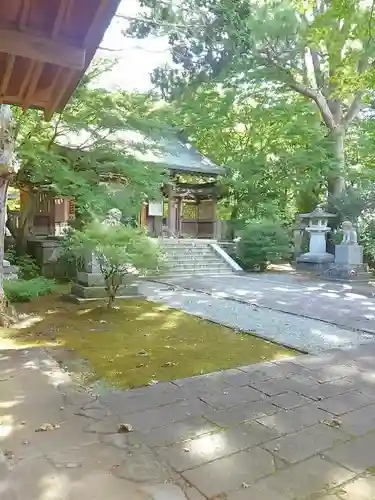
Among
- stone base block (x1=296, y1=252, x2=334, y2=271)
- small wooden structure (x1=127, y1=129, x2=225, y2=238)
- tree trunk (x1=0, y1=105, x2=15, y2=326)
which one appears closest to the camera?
tree trunk (x1=0, y1=105, x2=15, y2=326)

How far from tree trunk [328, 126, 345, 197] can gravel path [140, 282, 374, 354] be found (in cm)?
1038

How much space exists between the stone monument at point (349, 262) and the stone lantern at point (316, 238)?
74.1 inches

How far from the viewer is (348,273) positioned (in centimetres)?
1285

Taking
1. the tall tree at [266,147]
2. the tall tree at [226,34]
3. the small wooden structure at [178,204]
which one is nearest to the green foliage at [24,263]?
the small wooden structure at [178,204]

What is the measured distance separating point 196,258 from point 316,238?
15.2 feet

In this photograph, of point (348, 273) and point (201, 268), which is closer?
point (348, 273)

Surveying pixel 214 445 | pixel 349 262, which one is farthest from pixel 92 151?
pixel 214 445

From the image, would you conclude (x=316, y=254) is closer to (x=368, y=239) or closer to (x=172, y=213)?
(x=368, y=239)

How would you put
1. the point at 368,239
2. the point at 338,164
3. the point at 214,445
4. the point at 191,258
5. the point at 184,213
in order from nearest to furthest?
the point at 214,445 < the point at 368,239 < the point at 191,258 < the point at 338,164 < the point at 184,213

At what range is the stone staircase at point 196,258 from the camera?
1426cm

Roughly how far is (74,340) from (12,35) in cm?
381

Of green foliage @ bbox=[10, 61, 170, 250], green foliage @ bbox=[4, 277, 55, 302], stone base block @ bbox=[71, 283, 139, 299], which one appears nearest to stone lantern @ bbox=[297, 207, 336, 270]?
green foliage @ bbox=[10, 61, 170, 250]

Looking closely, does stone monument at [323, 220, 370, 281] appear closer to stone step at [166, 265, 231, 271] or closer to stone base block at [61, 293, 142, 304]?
stone step at [166, 265, 231, 271]

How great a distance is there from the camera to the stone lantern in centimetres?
1563
